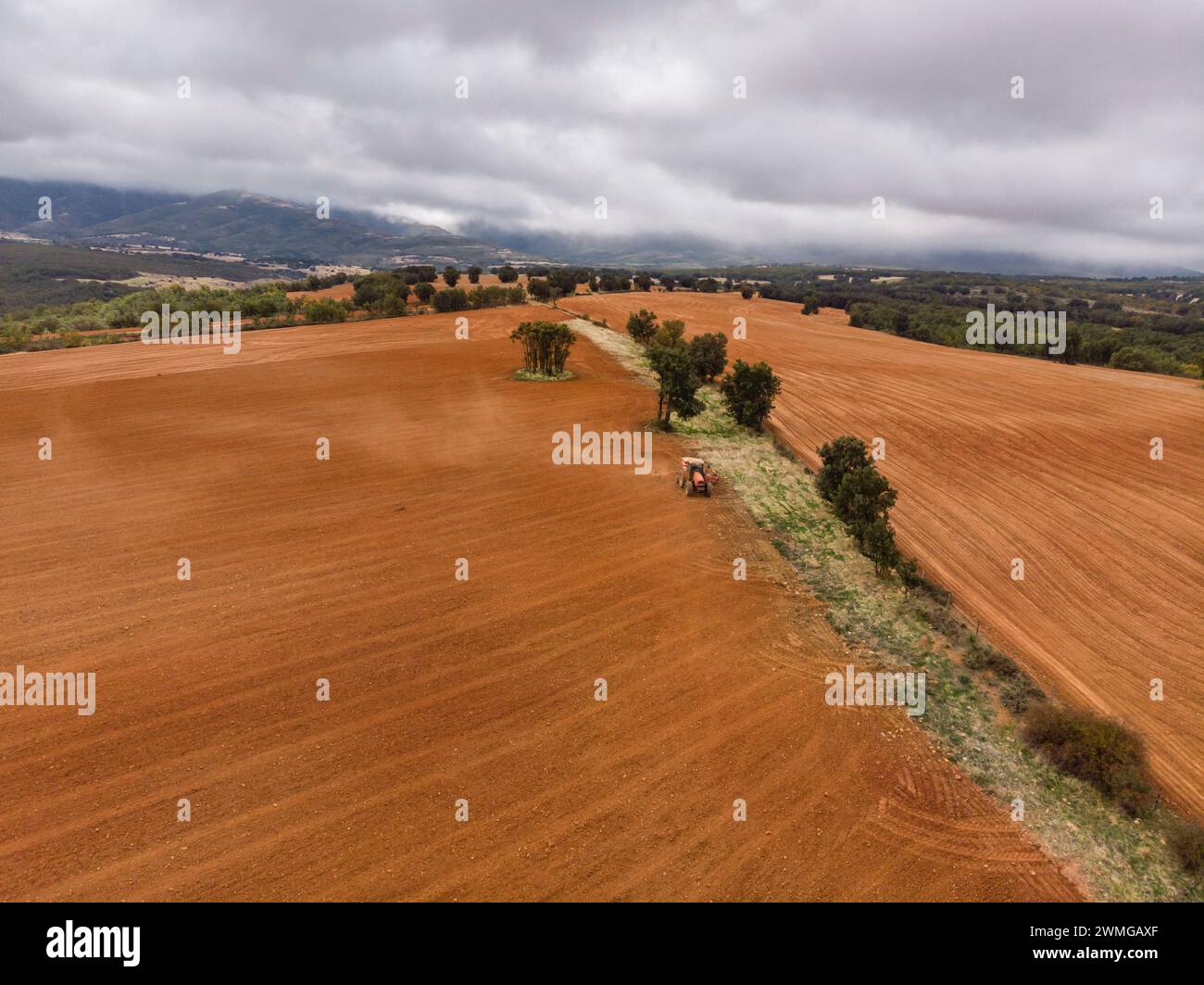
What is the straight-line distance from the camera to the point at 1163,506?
24.8 metres

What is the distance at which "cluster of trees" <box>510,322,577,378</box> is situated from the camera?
4203 cm

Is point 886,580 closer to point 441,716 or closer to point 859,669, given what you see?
point 859,669

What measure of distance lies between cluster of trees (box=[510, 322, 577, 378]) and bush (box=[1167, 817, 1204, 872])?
38659mm

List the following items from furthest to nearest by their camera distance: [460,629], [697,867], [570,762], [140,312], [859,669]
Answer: [140,312]
[460,629]
[859,669]
[570,762]
[697,867]

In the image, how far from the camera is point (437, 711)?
12047 mm

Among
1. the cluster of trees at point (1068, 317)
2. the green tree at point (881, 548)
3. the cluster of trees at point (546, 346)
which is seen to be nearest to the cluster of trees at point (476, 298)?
the cluster of trees at point (546, 346)

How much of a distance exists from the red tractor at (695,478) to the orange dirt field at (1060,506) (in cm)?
783

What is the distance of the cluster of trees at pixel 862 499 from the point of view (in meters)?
18.1

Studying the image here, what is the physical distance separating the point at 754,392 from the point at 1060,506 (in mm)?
15751

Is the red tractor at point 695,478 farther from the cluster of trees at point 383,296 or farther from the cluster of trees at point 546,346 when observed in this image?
the cluster of trees at point 383,296

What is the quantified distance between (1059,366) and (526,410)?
55.6 metres

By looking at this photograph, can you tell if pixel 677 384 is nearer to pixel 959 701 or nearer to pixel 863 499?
pixel 863 499

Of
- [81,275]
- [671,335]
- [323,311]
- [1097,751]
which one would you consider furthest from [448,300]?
[81,275]

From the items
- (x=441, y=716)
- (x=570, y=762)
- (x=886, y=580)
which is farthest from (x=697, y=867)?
(x=886, y=580)
